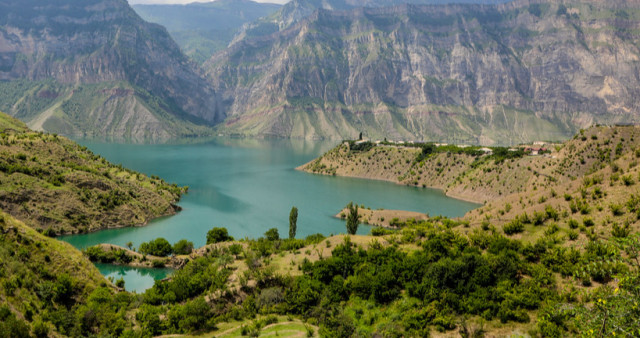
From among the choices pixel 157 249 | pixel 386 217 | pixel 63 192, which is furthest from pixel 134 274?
pixel 386 217

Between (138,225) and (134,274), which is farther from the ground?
(134,274)

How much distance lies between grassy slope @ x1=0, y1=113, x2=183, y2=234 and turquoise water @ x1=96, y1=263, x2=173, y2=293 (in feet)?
78.0

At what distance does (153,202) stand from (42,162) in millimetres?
24911

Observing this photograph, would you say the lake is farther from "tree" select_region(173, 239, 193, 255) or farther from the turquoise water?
the turquoise water

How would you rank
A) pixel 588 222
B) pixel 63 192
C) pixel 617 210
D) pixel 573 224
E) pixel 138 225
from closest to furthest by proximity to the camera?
pixel 617 210 → pixel 588 222 → pixel 573 224 → pixel 63 192 → pixel 138 225

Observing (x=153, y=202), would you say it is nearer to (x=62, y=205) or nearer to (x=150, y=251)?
(x=62, y=205)

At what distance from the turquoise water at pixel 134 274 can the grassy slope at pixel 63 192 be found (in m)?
23.8

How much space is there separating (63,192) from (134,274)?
3572cm

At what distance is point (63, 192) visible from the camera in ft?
281

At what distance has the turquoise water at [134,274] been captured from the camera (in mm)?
58906

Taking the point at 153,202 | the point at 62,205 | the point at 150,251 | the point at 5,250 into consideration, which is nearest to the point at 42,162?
the point at 62,205

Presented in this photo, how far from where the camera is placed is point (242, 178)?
16062 centimetres

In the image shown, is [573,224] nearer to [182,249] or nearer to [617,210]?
[617,210]

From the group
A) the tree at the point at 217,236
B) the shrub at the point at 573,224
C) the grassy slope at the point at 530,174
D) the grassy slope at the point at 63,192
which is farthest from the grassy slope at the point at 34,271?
the shrub at the point at 573,224
